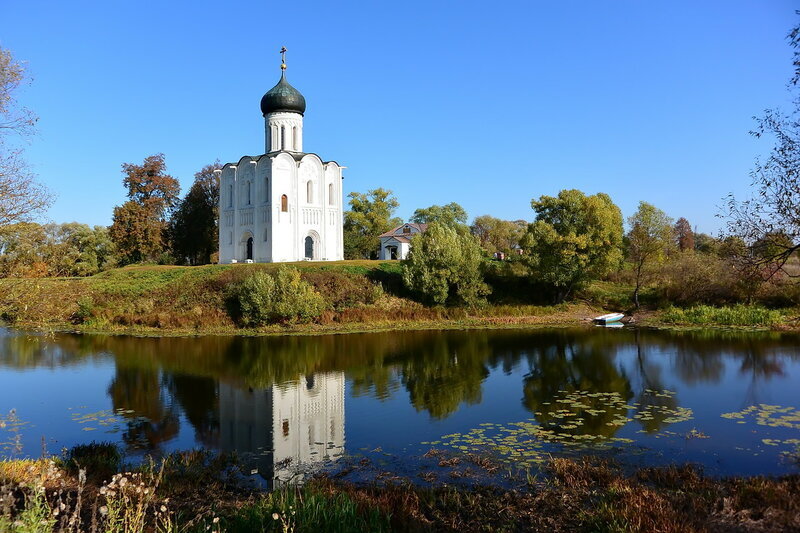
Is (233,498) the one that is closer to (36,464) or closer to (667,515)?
(36,464)

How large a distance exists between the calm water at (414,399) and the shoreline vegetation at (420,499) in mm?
900

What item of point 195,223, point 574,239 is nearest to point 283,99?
point 195,223

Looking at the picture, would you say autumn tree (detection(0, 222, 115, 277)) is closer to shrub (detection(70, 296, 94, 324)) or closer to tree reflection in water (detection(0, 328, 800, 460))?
tree reflection in water (detection(0, 328, 800, 460))

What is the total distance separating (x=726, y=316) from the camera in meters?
29.3

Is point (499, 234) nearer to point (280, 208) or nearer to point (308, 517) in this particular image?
point (280, 208)

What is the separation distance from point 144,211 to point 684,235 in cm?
6785

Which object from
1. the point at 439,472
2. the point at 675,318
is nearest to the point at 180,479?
the point at 439,472

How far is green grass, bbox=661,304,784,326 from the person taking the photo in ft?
93.3

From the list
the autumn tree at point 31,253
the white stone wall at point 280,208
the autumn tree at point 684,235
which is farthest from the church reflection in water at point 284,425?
the autumn tree at point 684,235

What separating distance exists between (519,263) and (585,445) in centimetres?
2651

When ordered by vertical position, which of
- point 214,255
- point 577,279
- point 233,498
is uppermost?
point 214,255

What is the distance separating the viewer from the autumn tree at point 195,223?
153 ft

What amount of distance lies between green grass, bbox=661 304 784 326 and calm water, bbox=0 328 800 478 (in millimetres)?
5261

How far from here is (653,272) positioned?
117ft
